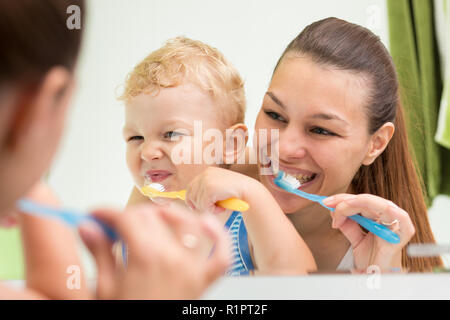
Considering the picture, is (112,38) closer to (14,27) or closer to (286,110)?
(286,110)

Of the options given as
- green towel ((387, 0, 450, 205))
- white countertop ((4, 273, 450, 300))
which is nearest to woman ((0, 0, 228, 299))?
white countertop ((4, 273, 450, 300))

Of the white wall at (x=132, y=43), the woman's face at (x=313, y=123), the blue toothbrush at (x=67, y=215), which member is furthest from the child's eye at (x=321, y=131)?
the blue toothbrush at (x=67, y=215)

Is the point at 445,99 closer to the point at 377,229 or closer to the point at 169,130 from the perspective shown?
the point at 377,229

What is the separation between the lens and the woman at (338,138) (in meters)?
0.65

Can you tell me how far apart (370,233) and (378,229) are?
0.05 feet

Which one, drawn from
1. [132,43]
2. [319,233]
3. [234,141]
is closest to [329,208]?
[319,233]

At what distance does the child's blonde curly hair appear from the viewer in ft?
2.18

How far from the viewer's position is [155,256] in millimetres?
258

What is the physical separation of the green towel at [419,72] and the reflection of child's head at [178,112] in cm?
23

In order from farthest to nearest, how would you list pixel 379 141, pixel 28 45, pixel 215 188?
pixel 379 141
pixel 215 188
pixel 28 45

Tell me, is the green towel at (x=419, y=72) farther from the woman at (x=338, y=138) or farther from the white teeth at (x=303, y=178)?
the white teeth at (x=303, y=178)

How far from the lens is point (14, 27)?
219 mm

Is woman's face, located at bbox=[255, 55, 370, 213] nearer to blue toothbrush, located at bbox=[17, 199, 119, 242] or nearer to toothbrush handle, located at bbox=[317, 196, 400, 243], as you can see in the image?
toothbrush handle, located at bbox=[317, 196, 400, 243]
